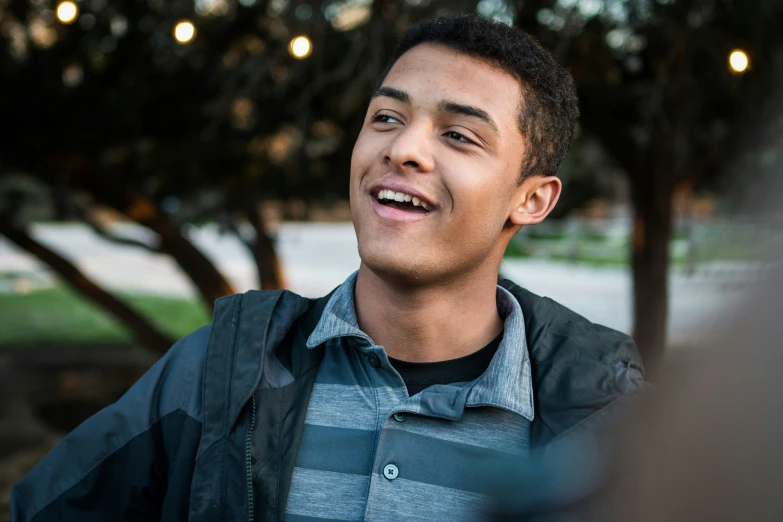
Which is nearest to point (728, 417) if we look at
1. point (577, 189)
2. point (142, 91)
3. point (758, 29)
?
point (758, 29)

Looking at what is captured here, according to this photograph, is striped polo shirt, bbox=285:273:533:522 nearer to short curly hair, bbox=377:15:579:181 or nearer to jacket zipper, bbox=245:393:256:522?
jacket zipper, bbox=245:393:256:522

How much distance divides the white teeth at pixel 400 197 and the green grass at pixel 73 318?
9.66m

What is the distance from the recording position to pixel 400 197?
188 centimetres

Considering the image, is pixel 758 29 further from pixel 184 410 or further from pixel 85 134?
pixel 85 134

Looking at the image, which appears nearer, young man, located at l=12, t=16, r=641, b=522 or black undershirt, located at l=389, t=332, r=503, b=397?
young man, located at l=12, t=16, r=641, b=522

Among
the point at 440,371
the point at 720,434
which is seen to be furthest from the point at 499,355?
the point at 720,434

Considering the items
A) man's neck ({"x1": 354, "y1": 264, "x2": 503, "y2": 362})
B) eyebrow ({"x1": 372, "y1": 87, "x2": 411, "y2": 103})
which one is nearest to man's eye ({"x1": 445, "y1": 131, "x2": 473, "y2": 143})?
eyebrow ({"x1": 372, "y1": 87, "x2": 411, "y2": 103})

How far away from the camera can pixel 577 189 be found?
26.4 ft

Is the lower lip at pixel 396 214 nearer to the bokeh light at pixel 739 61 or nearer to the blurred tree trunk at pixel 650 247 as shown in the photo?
the bokeh light at pixel 739 61

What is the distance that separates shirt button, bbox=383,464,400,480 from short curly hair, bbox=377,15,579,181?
0.82 metres

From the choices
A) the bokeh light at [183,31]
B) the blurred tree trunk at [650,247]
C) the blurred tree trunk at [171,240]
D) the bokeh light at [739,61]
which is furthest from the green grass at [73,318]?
the bokeh light at [739,61]

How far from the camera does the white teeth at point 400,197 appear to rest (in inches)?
73.8

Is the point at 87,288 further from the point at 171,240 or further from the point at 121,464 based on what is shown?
the point at 121,464

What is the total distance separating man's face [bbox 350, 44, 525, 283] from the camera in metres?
1.88
